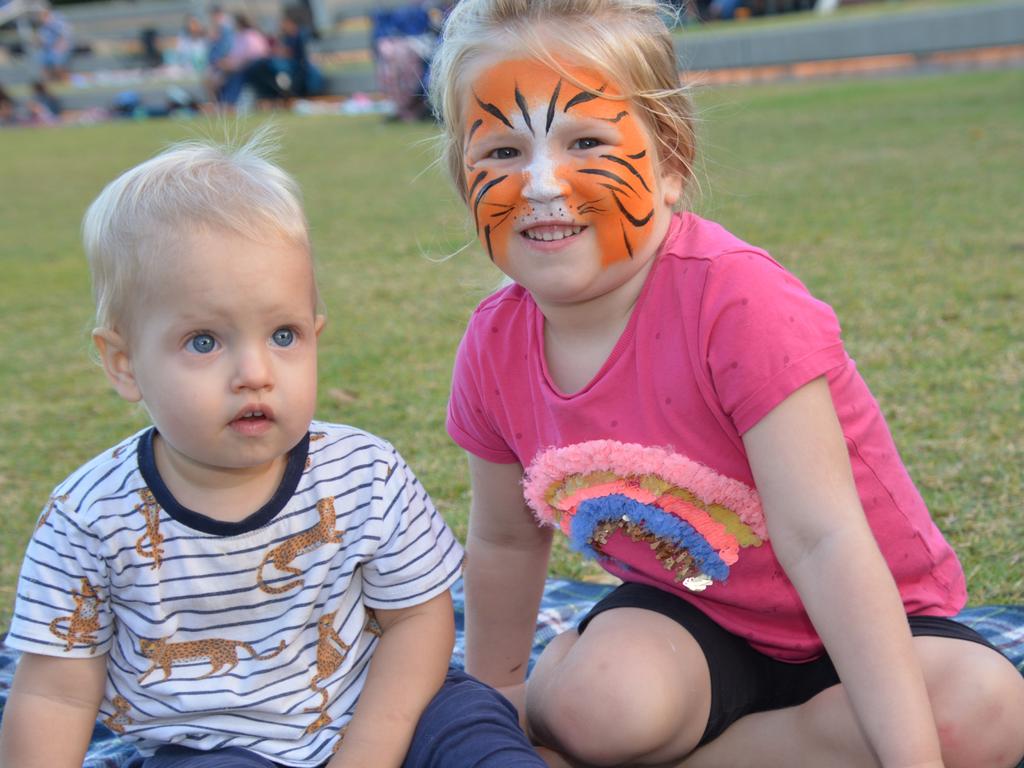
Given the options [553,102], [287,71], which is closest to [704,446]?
[553,102]

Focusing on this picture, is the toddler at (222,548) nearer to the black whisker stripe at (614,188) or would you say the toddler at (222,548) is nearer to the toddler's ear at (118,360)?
the toddler's ear at (118,360)

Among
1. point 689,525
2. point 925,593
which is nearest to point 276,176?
point 689,525

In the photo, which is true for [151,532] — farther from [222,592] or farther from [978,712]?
[978,712]

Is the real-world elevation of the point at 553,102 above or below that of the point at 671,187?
above

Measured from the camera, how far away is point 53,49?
27828 mm

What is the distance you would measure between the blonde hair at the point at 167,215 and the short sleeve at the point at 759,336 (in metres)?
0.64

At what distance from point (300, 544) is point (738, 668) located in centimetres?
78

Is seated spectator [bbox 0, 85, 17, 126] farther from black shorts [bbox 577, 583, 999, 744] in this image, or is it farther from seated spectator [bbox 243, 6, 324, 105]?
black shorts [bbox 577, 583, 999, 744]

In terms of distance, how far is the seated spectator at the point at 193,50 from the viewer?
24.9 meters

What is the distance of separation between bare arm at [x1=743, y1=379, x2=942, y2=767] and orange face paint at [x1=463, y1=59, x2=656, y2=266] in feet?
1.33

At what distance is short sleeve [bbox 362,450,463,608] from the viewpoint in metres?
1.93

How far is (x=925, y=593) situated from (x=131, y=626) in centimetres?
127

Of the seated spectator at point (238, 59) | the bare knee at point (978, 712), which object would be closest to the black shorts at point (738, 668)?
the bare knee at point (978, 712)

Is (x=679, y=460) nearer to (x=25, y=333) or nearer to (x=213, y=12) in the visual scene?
(x=25, y=333)
